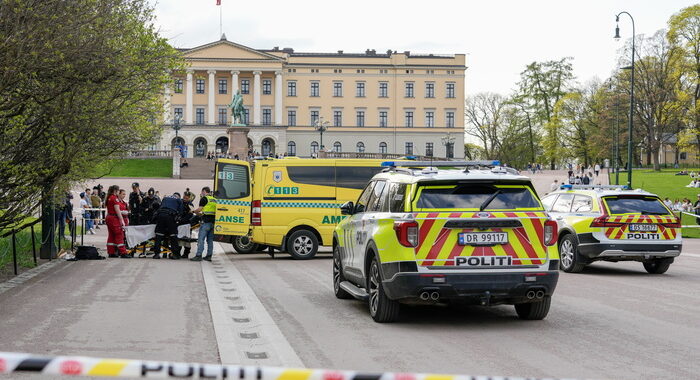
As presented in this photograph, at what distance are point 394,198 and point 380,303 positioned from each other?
4.09 feet

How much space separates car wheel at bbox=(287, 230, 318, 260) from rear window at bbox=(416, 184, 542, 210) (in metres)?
12.6

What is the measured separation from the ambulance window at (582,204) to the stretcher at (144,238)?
380 inches

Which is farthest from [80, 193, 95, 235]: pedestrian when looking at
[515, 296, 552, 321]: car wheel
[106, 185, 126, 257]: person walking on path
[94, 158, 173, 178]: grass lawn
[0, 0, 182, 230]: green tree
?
[94, 158, 173, 178]: grass lawn

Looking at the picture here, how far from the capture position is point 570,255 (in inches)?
707

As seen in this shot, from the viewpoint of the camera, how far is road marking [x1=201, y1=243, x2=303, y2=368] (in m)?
7.77

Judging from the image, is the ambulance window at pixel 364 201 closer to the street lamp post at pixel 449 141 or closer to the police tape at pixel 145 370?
the police tape at pixel 145 370

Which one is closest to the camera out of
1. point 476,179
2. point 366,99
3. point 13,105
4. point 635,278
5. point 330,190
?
point 476,179

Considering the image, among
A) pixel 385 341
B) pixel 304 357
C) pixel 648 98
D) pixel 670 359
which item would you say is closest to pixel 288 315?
pixel 385 341

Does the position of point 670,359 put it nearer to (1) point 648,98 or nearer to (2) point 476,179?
(2) point 476,179

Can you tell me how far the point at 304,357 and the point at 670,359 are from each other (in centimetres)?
326

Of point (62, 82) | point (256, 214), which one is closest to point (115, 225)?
point (256, 214)

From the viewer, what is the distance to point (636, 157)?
111938mm

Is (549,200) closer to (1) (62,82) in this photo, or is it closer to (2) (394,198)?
(2) (394,198)

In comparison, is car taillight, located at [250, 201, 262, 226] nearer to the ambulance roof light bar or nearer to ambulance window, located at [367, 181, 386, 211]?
the ambulance roof light bar
